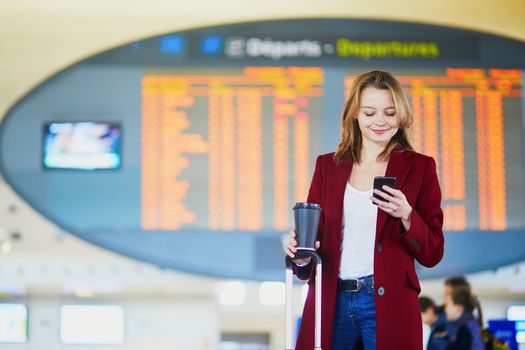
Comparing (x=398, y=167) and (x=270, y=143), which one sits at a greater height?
(x=270, y=143)

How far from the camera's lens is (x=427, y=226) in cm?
203

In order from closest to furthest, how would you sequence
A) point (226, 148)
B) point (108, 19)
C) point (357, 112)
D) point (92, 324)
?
1. point (357, 112)
2. point (226, 148)
3. point (108, 19)
4. point (92, 324)

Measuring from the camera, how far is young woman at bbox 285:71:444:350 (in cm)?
200

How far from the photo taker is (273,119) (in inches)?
199

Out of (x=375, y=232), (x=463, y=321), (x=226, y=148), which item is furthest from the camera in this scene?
(x=226, y=148)

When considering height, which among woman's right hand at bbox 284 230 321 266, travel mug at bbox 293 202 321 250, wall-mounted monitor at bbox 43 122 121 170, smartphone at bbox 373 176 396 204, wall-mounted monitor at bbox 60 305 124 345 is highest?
wall-mounted monitor at bbox 43 122 121 170

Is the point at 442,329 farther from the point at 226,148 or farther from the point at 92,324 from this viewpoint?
the point at 92,324

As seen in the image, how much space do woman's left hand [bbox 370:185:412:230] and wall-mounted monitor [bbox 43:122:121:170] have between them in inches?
128

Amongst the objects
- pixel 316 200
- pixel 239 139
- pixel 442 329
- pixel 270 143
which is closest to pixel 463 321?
pixel 442 329

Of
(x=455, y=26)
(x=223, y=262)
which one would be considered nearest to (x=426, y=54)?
(x=455, y=26)

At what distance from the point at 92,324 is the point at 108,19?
5.78 ft

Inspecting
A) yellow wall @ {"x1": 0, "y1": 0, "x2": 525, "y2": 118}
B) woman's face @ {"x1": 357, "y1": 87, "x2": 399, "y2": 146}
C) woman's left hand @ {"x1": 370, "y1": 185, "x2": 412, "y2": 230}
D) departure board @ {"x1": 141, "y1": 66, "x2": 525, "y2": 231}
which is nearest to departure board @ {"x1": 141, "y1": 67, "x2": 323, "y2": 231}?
departure board @ {"x1": 141, "y1": 66, "x2": 525, "y2": 231}

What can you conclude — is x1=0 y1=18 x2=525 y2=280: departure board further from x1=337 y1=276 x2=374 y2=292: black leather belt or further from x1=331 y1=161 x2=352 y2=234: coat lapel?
x1=337 y1=276 x2=374 y2=292: black leather belt

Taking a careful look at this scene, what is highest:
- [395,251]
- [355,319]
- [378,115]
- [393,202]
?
[378,115]
